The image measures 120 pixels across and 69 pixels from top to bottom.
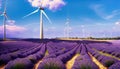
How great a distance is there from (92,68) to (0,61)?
6.59 meters

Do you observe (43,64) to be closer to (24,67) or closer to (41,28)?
(24,67)

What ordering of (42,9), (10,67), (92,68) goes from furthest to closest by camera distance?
1. (42,9)
2. (10,67)
3. (92,68)

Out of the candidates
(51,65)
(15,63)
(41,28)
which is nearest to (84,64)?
(51,65)

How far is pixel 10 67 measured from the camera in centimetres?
1124

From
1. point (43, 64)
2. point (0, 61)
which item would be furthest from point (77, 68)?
point (0, 61)

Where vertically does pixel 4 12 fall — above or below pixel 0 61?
above

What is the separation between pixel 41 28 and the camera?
150 feet

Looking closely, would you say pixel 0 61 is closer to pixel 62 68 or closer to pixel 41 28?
pixel 62 68

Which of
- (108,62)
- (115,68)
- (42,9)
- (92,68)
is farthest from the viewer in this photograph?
(42,9)

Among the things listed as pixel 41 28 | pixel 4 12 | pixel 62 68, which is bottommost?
pixel 62 68

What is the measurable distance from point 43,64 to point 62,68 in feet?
2.61

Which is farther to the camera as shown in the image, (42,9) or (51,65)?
(42,9)

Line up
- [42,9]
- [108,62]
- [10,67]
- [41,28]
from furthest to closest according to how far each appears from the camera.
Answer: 1. [42,9]
2. [41,28]
3. [108,62]
4. [10,67]

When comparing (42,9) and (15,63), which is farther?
(42,9)
